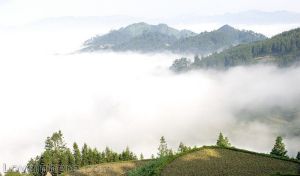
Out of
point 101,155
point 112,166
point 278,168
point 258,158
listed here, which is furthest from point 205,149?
point 101,155

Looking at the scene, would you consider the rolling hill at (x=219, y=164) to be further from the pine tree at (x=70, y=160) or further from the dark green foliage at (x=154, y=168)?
the pine tree at (x=70, y=160)

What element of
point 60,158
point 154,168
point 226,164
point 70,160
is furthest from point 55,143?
point 226,164

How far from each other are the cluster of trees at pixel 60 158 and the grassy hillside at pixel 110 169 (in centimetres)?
2760

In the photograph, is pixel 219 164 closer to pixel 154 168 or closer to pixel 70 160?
pixel 154 168

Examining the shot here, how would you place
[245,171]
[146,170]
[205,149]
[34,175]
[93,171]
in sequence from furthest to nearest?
1. [34,175]
2. [93,171]
3. [205,149]
4. [146,170]
5. [245,171]

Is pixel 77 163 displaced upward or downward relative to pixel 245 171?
upward

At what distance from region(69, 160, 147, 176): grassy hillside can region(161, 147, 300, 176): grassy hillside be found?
20.7m

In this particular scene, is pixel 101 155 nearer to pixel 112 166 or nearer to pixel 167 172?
pixel 112 166

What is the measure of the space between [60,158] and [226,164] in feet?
235

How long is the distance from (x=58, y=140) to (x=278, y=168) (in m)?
82.7

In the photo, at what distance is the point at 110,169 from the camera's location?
11338cm

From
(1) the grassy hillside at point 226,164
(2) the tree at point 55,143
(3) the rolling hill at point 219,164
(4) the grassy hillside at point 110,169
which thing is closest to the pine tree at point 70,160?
(2) the tree at point 55,143

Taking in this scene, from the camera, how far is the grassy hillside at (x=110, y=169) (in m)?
111

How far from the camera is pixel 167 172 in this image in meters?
88.1
